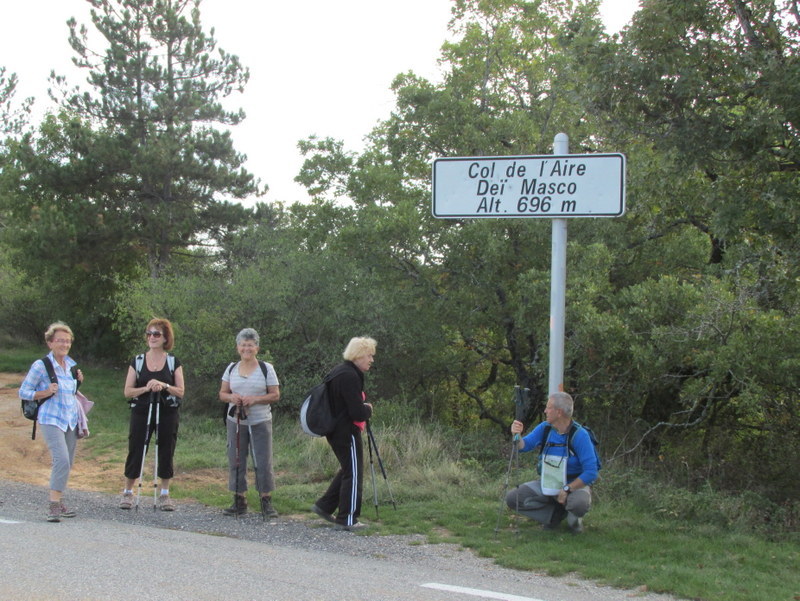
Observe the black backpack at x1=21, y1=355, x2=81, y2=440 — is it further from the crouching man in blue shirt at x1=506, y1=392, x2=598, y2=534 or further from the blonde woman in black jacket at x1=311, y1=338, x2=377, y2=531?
the crouching man in blue shirt at x1=506, y1=392, x2=598, y2=534

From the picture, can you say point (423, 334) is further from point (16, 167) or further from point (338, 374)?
point (16, 167)

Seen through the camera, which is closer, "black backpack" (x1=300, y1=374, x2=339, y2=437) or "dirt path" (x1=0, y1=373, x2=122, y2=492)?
"black backpack" (x1=300, y1=374, x2=339, y2=437)

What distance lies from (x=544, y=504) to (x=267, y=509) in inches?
102

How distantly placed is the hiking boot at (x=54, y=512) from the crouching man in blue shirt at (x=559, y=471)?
4.07 meters

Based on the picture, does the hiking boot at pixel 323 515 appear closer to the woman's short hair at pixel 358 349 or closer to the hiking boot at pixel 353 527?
the hiking boot at pixel 353 527

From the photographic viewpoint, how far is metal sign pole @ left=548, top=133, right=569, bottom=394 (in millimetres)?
6758

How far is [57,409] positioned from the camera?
7.59 metres

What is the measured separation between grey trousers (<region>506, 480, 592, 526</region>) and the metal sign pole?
2.99ft

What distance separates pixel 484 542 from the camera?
6734 mm

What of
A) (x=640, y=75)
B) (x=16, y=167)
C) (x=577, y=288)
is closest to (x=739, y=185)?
(x=640, y=75)

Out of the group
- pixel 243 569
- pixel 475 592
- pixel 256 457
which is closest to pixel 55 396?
pixel 256 457

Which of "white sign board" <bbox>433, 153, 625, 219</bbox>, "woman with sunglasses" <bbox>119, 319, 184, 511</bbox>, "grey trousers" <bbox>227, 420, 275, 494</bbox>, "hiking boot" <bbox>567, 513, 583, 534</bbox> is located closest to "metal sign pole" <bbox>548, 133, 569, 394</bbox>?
"white sign board" <bbox>433, 153, 625, 219</bbox>

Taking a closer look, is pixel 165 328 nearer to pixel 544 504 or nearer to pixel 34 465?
pixel 544 504

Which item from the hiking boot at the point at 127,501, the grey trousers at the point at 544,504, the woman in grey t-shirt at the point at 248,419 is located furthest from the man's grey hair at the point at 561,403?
the hiking boot at the point at 127,501
